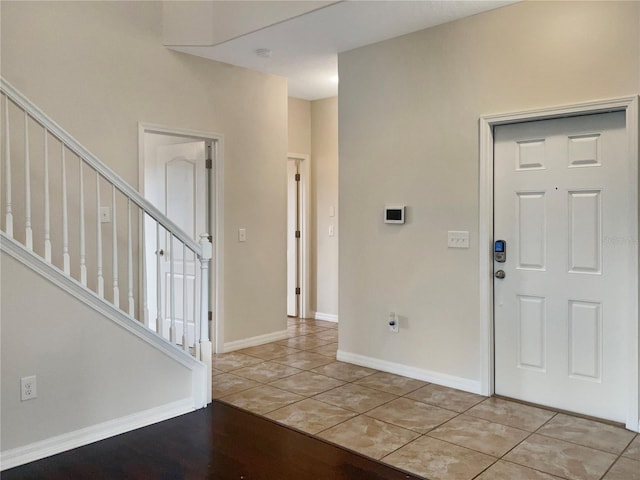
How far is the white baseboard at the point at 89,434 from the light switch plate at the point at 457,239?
2122mm

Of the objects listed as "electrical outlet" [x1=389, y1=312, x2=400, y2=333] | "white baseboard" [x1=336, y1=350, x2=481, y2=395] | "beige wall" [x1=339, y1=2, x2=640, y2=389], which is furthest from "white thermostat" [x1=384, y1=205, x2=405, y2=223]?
"white baseboard" [x1=336, y1=350, x2=481, y2=395]

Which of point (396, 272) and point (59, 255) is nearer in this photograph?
point (59, 255)

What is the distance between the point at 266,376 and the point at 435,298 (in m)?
1.46

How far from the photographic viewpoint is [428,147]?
392 cm

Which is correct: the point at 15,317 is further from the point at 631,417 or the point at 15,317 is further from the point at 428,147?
the point at 631,417

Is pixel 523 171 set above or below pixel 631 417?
above

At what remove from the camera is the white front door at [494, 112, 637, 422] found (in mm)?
3125

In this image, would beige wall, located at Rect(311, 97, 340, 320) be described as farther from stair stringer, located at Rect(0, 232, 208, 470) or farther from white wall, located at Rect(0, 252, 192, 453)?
white wall, located at Rect(0, 252, 192, 453)

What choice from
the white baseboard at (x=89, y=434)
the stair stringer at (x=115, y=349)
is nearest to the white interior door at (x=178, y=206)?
the stair stringer at (x=115, y=349)

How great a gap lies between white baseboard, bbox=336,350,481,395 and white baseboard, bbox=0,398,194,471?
1.57 m

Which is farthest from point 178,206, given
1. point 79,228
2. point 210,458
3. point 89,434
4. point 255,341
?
point 210,458

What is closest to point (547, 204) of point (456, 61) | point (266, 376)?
point (456, 61)

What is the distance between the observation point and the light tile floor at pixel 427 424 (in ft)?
8.67

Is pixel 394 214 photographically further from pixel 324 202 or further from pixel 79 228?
pixel 79 228
